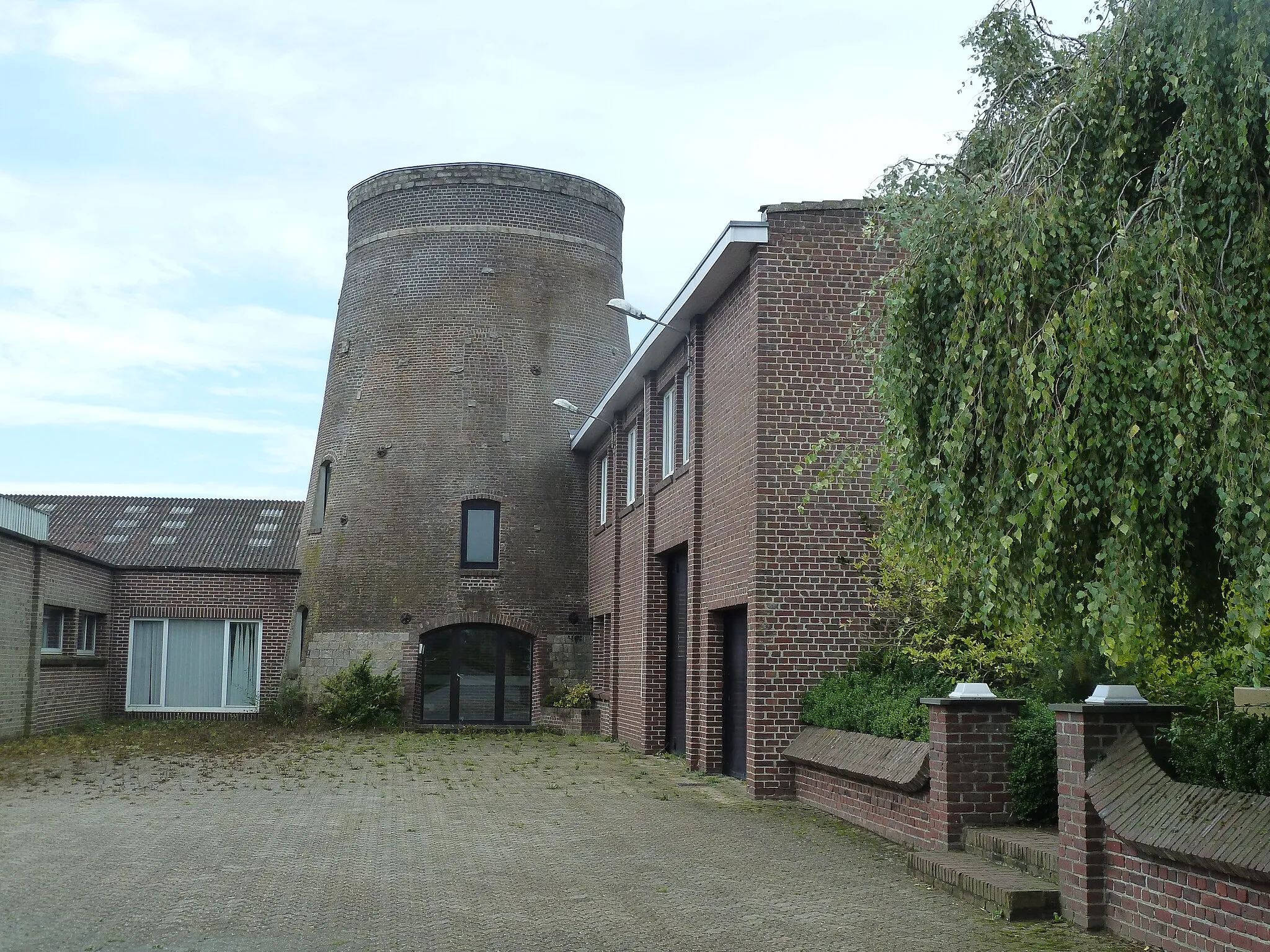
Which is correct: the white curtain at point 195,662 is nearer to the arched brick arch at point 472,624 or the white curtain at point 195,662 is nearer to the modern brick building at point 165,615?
the modern brick building at point 165,615

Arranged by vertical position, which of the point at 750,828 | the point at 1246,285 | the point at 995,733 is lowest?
the point at 750,828

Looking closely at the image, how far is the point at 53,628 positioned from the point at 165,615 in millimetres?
3798

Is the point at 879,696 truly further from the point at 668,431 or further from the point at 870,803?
the point at 668,431

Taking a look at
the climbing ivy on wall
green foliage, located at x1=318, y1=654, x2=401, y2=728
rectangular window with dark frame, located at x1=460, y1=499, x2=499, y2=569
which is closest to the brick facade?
green foliage, located at x1=318, y1=654, x2=401, y2=728

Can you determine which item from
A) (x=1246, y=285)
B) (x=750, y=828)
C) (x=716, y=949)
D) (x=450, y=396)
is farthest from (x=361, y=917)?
(x=450, y=396)

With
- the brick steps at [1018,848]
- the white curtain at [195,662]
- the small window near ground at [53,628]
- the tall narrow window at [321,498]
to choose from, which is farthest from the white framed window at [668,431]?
the white curtain at [195,662]

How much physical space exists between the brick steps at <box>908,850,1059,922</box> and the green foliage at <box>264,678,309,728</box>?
65.6 feet

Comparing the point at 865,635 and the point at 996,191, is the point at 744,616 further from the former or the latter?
the point at 996,191

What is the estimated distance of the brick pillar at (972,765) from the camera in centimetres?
988

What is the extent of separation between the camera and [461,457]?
2772cm

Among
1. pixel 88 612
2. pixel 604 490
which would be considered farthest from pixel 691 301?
pixel 88 612

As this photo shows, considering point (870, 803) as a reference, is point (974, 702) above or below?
above

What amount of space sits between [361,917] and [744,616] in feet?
27.5

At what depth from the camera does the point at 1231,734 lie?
7.16 m
